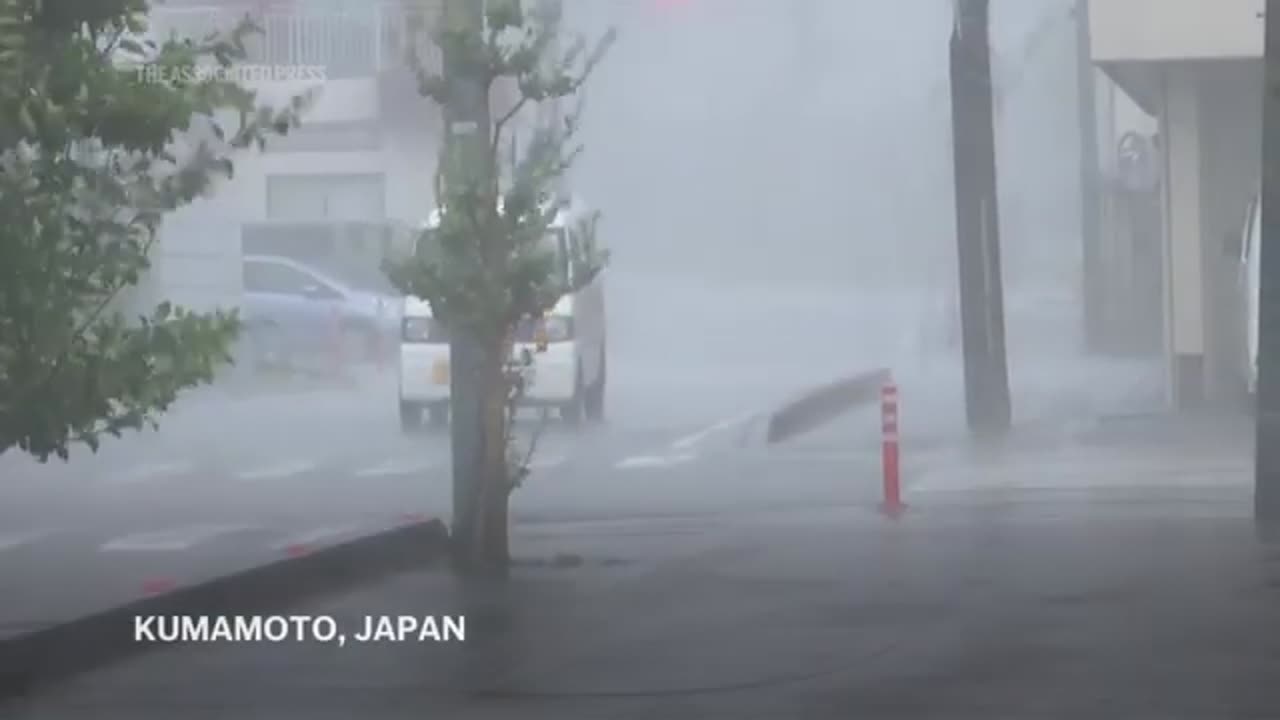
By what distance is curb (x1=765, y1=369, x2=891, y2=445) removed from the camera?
2431cm

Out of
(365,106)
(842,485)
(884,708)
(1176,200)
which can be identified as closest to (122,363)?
(884,708)

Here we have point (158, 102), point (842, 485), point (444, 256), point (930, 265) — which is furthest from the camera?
point (930, 265)

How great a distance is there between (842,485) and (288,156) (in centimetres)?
2012

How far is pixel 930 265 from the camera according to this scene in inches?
2158

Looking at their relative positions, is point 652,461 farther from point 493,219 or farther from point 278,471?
point 493,219

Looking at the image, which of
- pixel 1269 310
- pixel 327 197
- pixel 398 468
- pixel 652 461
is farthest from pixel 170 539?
pixel 327 197

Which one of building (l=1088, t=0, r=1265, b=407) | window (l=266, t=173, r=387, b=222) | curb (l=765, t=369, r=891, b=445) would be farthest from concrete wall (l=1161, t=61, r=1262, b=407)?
window (l=266, t=173, r=387, b=222)

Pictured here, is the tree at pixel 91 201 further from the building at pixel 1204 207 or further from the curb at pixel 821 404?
the building at pixel 1204 207

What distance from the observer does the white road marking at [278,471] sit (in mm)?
20053

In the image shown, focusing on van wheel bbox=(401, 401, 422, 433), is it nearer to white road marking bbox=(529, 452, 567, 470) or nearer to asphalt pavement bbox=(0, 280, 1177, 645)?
asphalt pavement bbox=(0, 280, 1177, 645)

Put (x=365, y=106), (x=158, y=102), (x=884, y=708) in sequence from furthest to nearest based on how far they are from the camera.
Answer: (x=365, y=106) < (x=158, y=102) < (x=884, y=708)

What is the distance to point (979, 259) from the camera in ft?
74.7

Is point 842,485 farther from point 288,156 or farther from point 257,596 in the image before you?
point 288,156

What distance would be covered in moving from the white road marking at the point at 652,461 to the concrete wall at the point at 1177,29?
5.04 m
